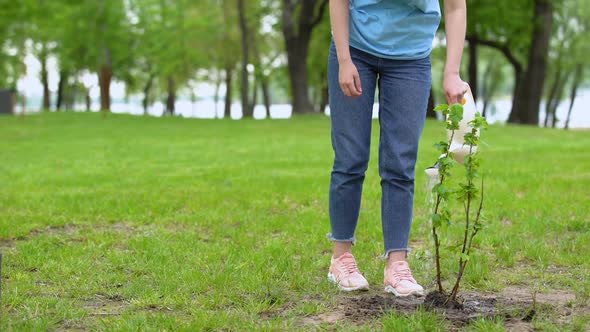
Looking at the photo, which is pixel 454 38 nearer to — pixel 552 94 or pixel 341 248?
pixel 341 248

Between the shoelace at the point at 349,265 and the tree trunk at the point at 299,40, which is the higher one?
the tree trunk at the point at 299,40

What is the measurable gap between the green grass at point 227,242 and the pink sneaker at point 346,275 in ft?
0.25

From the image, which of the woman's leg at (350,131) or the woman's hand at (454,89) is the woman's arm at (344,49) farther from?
the woman's hand at (454,89)

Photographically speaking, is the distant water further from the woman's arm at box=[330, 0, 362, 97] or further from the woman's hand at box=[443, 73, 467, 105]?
the woman's hand at box=[443, 73, 467, 105]

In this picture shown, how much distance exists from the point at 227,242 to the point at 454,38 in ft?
7.50

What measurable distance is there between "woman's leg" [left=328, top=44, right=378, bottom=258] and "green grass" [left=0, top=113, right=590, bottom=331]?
1.63 ft

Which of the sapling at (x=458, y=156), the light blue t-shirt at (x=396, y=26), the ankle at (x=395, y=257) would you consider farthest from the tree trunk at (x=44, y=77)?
the sapling at (x=458, y=156)

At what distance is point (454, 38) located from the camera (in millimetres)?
3676

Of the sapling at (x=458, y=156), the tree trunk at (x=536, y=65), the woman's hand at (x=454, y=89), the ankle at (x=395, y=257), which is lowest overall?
the ankle at (x=395, y=257)

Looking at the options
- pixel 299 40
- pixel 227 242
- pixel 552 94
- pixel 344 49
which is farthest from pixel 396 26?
pixel 552 94

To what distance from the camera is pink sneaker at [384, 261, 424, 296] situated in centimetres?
366

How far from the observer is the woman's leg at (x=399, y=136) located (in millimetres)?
3709

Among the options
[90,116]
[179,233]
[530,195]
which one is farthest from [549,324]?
[90,116]

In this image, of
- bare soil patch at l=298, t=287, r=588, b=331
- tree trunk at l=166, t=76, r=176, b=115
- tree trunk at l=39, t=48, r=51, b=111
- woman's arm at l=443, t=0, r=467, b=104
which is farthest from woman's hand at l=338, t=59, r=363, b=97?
tree trunk at l=39, t=48, r=51, b=111
